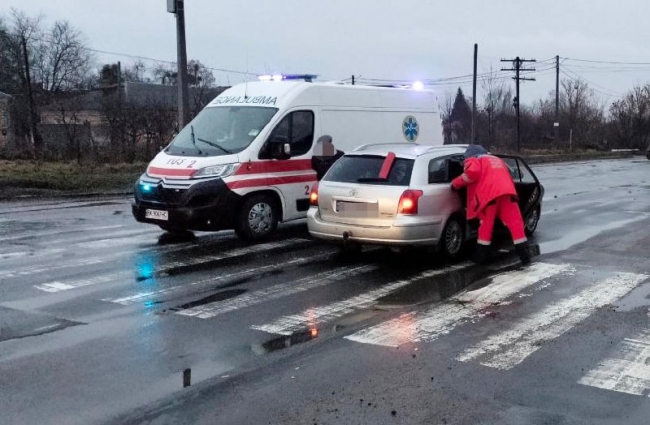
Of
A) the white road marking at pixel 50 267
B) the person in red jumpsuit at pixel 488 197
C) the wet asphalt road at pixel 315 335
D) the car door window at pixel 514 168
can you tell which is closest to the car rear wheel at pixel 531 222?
the car door window at pixel 514 168

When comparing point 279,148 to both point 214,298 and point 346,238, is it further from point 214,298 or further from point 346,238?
point 214,298

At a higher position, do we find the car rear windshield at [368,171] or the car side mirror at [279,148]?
the car side mirror at [279,148]

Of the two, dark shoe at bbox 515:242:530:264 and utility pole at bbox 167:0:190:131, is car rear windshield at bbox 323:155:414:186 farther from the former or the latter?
utility pole at bbox 167:0:190:131

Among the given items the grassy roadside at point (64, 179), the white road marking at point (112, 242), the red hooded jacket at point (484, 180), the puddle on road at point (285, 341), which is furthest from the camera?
the grassy roadside at point (64, 179)

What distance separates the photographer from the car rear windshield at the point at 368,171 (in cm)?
900

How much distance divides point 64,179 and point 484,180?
1533cm

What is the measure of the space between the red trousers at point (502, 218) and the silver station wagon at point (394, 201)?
1.42 feet

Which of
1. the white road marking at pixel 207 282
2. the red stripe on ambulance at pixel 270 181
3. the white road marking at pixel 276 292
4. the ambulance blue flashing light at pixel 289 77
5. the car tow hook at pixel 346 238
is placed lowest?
the white road marking at pixel 276 292

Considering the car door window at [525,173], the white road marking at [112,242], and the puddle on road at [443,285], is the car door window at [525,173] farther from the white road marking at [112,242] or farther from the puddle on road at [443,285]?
the white road marking at [112,242]

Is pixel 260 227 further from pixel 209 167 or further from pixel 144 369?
pixel 144 369

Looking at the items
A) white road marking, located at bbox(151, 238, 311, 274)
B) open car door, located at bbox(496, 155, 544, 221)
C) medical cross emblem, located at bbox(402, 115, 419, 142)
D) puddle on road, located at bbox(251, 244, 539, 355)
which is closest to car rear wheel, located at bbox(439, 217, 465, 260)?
puddle on road, located at bbox(251, 244, 539, 355)

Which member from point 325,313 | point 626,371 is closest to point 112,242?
point 325,313

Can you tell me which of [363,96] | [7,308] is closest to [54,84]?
[363,96]

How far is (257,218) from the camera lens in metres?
10.7
